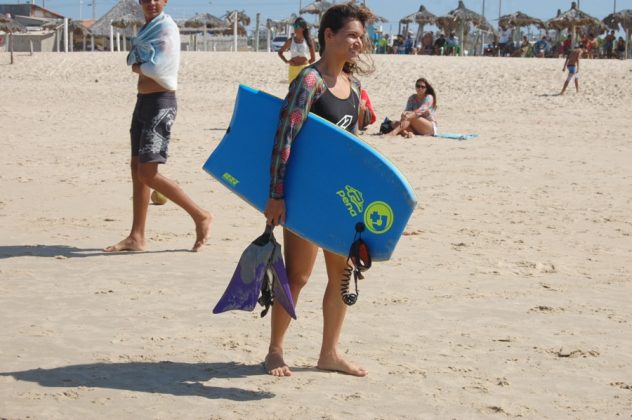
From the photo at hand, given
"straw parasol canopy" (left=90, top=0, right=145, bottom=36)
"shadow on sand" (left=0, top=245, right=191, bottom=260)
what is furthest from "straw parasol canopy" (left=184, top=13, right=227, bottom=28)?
"shadow on sand" (left=0, top=245, right=191, bottom=260)

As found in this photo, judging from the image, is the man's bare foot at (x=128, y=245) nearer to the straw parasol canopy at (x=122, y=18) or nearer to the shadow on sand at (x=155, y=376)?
the shadow on sand at (x=155, y=376)

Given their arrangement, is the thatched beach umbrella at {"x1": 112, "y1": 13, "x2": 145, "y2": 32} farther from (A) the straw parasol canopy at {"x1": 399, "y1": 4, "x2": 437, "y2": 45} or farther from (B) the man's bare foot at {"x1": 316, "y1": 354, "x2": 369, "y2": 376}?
(B) the man's bare foot at {"x1": 316, "y1": 354, "x2": 369, "y2": 376}

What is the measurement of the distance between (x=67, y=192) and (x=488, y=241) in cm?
414

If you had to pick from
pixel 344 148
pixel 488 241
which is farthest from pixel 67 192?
pixel 344 148

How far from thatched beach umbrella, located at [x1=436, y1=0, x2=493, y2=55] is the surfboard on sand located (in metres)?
38.8

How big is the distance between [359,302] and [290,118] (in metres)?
1.91

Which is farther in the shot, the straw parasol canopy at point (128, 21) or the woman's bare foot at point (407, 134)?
the straw parasol canopy at point (128, 21)

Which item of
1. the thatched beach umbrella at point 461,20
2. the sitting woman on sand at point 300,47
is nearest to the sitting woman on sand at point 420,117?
the sitting woman on sand at point 300,47

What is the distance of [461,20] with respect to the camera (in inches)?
1677

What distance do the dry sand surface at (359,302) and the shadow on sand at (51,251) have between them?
32 millimetres

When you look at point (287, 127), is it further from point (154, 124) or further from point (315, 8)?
point (315, 8)

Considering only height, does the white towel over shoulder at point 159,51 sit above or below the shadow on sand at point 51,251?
above

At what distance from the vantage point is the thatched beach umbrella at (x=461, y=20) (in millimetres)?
42562

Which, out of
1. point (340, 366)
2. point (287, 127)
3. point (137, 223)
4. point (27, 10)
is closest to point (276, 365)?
point (340, 366)
